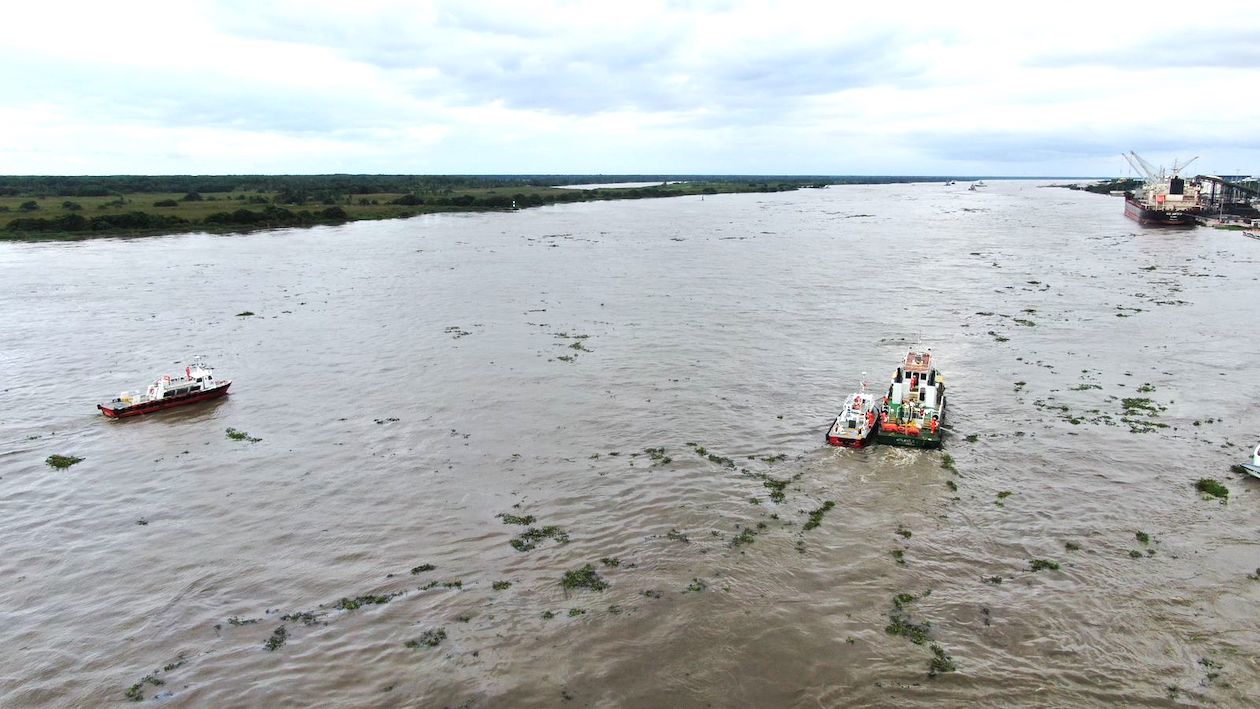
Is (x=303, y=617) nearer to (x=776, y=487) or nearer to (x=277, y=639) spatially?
(x=277, y=639)

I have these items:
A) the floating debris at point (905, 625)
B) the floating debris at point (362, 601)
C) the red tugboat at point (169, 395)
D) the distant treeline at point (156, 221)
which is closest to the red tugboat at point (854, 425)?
the floating debris at point (905, 625)

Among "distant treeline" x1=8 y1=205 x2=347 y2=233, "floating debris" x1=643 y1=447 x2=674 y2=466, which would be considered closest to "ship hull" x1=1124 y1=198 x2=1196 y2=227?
"floating debris" x1=643 y1=447 x2=674 y2=466

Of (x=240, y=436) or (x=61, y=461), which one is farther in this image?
(x=240, y=436)

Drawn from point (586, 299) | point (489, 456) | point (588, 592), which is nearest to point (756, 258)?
point (586, 299)

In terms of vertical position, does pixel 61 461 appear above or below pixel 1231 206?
below

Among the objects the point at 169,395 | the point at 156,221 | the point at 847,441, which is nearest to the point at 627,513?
the point at 847,441

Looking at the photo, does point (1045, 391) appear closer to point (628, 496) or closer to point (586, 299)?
point (628, 496)

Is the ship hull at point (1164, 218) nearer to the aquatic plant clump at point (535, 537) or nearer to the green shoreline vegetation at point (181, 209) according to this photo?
the green shoreline vegetation at point (181, 209)
